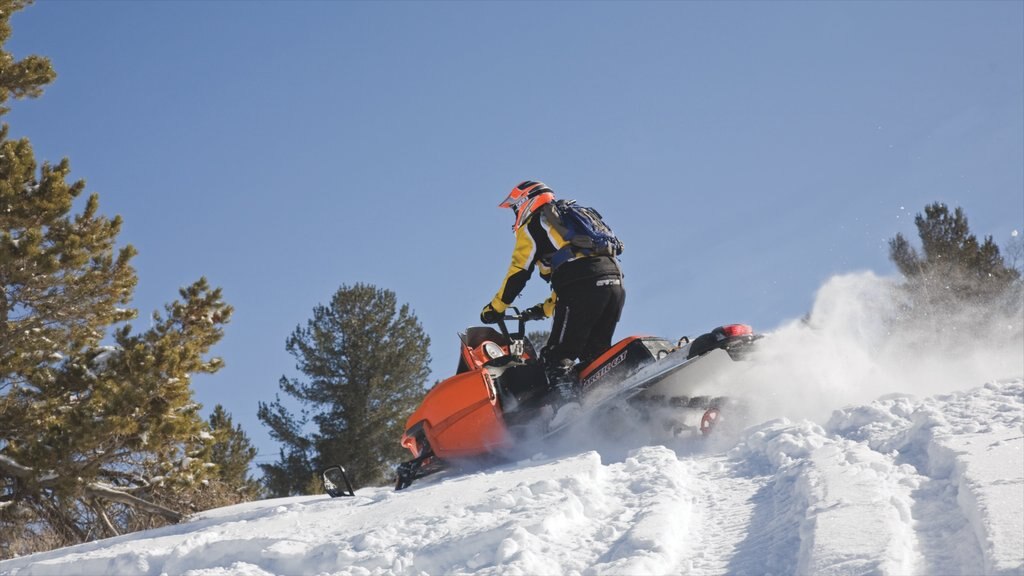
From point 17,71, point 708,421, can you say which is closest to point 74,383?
point 17,71

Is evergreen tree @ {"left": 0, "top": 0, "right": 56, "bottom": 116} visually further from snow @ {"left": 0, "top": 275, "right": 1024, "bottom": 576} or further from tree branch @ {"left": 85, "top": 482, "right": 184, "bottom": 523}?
snow @ {"left": 0, "top": 275, "right": 1024, "bottom": 576}

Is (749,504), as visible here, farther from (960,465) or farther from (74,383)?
(74,383)

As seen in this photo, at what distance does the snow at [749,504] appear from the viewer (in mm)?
3371

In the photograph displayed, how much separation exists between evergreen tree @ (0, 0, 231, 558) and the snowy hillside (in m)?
6.59

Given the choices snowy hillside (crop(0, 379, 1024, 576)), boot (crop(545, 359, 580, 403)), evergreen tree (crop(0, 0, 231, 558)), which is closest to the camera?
snowy hillside (crop(0, 379, 1024, 576))

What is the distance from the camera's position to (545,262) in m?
7.00

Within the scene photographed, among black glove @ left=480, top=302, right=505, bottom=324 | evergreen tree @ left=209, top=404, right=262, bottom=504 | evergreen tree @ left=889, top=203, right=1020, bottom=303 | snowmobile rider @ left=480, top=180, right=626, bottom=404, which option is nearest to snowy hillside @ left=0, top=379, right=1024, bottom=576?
snowmobile rider @ left=480, top=180, right=626, bottom=404

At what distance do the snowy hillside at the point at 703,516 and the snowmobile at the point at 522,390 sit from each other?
0.67 m

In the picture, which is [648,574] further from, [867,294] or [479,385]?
[867,294]

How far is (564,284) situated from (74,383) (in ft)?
28.8

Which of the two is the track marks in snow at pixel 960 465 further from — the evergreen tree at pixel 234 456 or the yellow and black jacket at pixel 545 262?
the evergreen tree at pixel 234 456

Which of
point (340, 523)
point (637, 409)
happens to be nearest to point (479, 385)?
point (637, 409)

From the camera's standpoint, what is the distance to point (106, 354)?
497 inches

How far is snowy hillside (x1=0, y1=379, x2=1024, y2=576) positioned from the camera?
3295 mm
